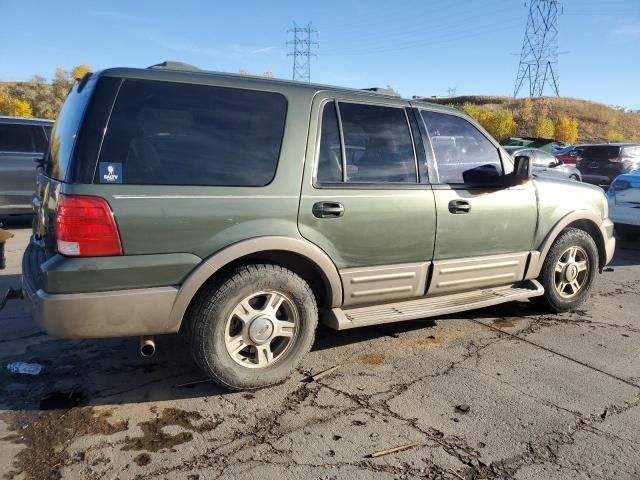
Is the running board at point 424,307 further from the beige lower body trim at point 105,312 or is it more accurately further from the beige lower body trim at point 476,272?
the beige lower body trim at point 105,312

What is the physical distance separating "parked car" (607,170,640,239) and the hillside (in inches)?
2135

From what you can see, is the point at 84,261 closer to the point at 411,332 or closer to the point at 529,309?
the point at 411,332

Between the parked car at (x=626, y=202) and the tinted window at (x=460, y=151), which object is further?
the parked car at (x=626, y=202)

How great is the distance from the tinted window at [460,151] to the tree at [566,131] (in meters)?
58.5

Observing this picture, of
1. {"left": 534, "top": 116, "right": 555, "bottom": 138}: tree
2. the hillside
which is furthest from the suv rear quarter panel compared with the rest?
the hillside

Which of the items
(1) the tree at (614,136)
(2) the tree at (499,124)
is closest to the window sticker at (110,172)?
(2) the tree at (499,124)

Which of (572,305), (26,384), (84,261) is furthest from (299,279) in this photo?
(572,305)

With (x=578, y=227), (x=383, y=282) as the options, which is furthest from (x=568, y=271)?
(x=383, y=282)

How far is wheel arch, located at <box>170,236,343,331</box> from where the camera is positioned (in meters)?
3.02

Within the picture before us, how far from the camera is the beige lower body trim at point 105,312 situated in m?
2.78

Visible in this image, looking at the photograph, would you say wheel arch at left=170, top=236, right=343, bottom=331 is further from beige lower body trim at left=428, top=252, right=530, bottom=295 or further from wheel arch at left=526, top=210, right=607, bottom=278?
wheel arch at left=526, top=210, right=607, bottom=278

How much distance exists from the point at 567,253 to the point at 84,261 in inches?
166

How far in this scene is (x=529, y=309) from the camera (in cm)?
521

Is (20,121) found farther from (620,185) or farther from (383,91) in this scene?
(620,185)
